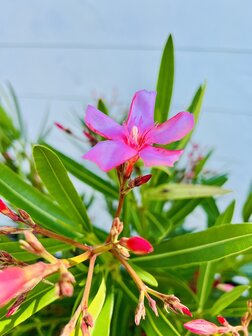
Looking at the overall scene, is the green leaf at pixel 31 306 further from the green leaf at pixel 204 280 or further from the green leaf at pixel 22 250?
the green leaf at pixel 204 280

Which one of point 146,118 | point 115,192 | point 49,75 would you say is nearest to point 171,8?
point 49,75

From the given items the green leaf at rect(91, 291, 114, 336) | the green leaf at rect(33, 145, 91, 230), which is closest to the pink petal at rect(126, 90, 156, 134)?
the green leaf at rect(33, 145, 91, 230)

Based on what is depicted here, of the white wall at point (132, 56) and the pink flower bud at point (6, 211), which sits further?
the white wall at point (132, 56)

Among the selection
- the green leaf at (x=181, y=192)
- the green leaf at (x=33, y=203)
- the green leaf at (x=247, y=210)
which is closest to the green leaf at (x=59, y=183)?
the green leaf at (x=33, y=203)

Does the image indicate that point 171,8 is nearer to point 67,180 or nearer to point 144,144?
point 67,180

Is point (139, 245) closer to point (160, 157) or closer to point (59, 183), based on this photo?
point (160, 157)

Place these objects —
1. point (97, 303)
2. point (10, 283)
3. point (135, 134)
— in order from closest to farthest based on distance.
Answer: point (10, 283)
point (135, 134)
point (97, 303)

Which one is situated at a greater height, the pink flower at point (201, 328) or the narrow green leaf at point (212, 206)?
the narrow green leaf at point (212, 206)

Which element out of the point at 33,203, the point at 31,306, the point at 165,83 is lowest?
the point at 31,306

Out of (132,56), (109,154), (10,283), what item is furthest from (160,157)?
(132,56)
